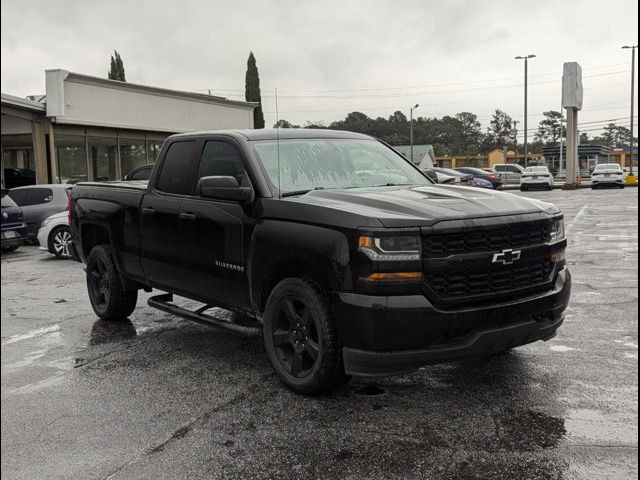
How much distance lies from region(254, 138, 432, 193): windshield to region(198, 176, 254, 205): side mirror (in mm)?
257

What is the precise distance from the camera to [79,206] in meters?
7.17

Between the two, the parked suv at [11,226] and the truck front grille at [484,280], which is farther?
the parked suv at [11,226]

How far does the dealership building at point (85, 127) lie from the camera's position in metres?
23.1

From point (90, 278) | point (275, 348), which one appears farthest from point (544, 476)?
point (90, 278)

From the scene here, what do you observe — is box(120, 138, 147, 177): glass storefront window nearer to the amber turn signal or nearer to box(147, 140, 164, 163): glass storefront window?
box(147, 140, 164, 163): glass storefront window

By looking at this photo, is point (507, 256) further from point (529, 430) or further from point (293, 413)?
point (293, 413)

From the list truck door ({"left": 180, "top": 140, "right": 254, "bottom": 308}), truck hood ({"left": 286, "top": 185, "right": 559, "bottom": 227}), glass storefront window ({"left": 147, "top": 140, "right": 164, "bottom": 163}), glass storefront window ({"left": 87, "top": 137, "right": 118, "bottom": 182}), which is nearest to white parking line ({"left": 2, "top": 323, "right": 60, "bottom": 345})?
truck door ({"left": 180, "top": 140, "right": 254, "bottom": 308})

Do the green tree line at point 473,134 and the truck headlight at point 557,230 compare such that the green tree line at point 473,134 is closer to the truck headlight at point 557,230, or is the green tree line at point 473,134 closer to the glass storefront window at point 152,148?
the glass storefront window at point 152,148

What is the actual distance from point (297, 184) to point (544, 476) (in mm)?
2647

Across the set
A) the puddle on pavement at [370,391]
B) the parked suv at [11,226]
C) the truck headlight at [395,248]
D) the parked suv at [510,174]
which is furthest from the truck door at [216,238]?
the parked suv at [510,174]

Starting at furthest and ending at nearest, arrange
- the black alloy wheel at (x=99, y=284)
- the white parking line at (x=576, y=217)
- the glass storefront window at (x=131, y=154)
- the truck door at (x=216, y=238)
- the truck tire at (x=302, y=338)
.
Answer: the glass storefront window at (x=131, y=154) → the white parking line at (x=576, y=217) → the black alloy wheel at (x=99, y=284) → the truck door at (x=216, y=238) → the truck tire at (x=302, y=338)

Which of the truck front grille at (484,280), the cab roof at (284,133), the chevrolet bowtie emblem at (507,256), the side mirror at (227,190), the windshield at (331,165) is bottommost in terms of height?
the truck front grille at (484,280)

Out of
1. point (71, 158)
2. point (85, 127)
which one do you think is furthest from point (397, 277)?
point (85, 127)

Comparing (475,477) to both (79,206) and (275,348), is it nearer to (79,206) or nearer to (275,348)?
(275,348)
